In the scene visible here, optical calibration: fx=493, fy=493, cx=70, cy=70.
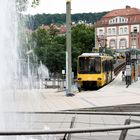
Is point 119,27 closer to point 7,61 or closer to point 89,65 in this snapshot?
point 89,65

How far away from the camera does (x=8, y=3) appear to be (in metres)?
9.46

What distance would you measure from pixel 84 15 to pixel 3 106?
177050mm

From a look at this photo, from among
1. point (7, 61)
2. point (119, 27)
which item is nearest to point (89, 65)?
point (7, 61)

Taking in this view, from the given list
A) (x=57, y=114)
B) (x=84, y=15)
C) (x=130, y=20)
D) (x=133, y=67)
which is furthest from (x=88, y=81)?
(x=84, y=15)

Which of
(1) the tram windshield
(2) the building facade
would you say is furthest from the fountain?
(2) the building facade

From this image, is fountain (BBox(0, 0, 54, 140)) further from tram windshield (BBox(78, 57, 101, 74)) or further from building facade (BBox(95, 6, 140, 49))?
building facade (BBox(95, 6, 140, 49))

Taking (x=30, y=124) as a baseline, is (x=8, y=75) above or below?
above

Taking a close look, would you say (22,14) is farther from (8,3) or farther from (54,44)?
(54,44)

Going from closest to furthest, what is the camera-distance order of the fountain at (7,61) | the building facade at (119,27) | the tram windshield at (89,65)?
the fountain at (7,61)
the tram windshield at (89,65)
the building facade at (119,27)

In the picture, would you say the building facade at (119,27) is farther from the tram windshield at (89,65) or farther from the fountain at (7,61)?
the fountain at (7,61)

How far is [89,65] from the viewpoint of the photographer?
4069 centimetres

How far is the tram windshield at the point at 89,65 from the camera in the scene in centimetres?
4044

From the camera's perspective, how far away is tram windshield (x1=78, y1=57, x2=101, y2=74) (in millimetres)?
40438

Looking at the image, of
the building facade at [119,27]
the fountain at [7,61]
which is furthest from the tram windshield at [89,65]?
the building facade at [119,27]
